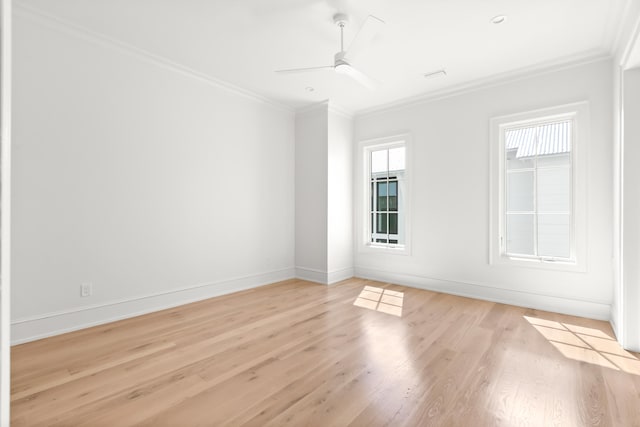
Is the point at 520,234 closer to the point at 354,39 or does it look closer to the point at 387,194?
the point at 387,194

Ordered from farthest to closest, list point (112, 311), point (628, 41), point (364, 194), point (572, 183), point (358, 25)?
point (364, 194) → point (572, 183) → point (112, 311) → point (358, 25) → point (628, 41)

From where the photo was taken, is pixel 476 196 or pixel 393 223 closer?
pixel 476 196

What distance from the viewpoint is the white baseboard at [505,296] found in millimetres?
3377

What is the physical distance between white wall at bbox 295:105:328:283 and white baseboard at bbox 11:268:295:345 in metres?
0.99

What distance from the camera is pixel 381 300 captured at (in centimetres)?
403

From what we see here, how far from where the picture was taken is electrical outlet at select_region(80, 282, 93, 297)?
119 inches

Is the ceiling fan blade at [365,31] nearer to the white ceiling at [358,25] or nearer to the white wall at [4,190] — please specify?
the white ceiling at [358,25]

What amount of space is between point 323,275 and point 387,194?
5.58 ft

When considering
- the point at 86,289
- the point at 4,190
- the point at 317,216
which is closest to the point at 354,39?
the point at 4,190

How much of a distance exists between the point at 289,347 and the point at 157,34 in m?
3.21

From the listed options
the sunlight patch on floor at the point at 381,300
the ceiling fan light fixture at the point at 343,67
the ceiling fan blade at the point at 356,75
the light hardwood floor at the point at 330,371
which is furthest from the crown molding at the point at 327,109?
the light hardwood floor at the point at 330,371

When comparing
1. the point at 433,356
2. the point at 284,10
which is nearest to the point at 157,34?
the point at 284,10

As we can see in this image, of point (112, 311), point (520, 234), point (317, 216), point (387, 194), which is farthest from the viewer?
point (387, 194)

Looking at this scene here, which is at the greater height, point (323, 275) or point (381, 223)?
point (381, 223)
